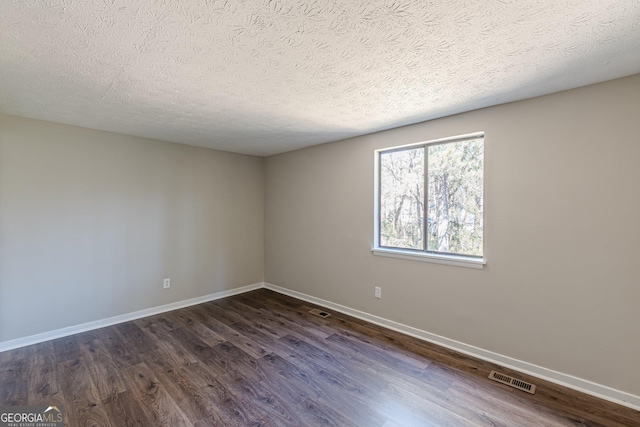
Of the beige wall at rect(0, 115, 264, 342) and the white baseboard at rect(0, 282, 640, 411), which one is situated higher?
the beige wall at rect(0, 115, 264, 342)

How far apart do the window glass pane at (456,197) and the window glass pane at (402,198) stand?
12cm

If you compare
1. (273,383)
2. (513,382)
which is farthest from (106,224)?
(513,382)

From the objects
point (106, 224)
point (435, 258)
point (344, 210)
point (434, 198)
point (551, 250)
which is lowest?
point (435, 258)

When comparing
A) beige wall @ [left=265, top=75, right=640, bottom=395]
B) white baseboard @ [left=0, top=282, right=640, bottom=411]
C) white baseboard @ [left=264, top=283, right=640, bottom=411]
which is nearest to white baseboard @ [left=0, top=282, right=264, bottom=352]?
white baseboard @ [left=0, top=282, right=640, bottom=411]

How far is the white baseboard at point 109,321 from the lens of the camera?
2.82m

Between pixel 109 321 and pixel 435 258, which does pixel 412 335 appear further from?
pixel 109 321

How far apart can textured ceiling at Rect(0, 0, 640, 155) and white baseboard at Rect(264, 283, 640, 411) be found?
2.25m

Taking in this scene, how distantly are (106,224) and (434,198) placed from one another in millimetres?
3857

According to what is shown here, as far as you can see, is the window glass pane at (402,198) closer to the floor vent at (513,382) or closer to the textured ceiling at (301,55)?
the textured ceiling at (301,55)

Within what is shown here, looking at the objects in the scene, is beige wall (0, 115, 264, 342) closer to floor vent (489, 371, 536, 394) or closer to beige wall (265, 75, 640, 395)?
beige wall (265, 75, 640, 395)

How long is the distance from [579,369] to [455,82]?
7.80ft

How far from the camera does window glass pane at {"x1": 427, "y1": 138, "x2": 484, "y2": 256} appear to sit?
8.86 ft

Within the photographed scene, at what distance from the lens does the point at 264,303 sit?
4.11 meters

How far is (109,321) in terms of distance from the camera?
335cm
